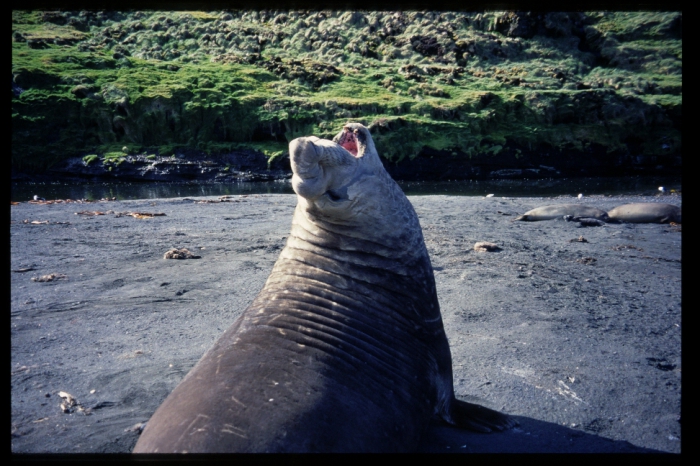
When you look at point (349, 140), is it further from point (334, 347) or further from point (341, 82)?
point (341, 82)

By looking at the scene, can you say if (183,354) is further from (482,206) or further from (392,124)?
(392,124)

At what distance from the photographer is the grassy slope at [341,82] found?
9.27 meters

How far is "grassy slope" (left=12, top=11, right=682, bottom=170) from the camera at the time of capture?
9.27 m

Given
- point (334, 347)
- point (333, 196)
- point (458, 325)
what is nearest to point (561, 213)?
point (458, 325)

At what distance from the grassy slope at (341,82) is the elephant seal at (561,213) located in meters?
2.19

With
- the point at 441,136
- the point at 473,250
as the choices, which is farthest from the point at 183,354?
the point at 441,136

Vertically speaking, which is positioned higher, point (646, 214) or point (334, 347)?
point (334, 347)

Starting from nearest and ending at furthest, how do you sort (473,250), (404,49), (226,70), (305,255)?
(305,255) → (473,250) → (404,49) → (226,70)

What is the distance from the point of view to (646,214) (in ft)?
32.1

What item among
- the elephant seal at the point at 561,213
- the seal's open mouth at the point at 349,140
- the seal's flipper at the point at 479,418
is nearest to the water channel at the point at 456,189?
the elephant seal at the point at 561,213

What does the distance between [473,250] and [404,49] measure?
20.7 ft

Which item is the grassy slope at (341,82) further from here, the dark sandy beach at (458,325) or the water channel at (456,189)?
the dark sandy beach at (458,325)

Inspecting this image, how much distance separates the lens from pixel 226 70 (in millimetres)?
20219

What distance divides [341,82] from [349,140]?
66.3 ft
